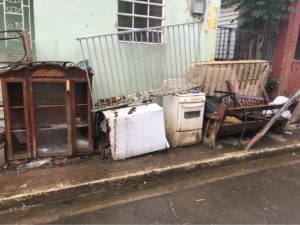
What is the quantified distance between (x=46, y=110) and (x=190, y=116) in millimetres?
2318

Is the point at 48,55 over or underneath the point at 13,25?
underneath

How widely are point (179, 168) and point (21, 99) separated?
8.45ft

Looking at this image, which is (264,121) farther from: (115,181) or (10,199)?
(10,199)

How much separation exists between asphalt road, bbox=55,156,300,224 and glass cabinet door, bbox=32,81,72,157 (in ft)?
5.00

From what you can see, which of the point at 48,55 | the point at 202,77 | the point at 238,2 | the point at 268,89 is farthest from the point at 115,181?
the point at 238,2

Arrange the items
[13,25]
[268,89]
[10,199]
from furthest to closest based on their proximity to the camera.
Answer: [268,89]
[13,25]
[10,199]

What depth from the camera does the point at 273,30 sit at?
6.92 m

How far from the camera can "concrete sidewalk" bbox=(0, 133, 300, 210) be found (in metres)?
3.39

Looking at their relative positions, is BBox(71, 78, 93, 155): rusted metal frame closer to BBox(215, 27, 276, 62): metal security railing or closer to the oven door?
the oven door

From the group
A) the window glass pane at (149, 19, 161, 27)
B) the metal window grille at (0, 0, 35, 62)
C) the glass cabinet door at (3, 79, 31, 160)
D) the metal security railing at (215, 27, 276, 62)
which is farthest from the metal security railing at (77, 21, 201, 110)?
the metal security railing at (215, 27, 276, 62)

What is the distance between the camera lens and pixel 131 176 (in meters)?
3.79

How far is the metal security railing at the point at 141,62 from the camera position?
4.68 m

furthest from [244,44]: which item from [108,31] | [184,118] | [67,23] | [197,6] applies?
[67,23]

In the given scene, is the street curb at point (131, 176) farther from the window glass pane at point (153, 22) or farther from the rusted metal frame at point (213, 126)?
the window glass pane at point (153, 22)
